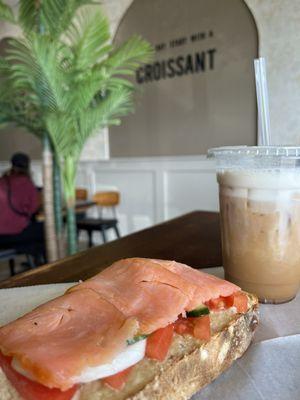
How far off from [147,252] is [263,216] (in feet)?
1.71

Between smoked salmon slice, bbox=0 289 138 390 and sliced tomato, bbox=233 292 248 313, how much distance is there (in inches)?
11.0

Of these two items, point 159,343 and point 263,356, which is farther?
point 263,356

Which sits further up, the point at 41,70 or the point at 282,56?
the point at 282,56

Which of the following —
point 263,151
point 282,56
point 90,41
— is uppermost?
point 282,56

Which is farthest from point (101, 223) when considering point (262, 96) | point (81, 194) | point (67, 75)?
point (262, 96)

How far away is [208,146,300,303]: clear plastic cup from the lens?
83cm

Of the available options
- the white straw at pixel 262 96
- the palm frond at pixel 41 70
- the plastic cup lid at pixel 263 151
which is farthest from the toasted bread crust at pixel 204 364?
the palm frond at pixel 41 70

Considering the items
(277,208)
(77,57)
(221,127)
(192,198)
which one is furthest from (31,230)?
(277,208)

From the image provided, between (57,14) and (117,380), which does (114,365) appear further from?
(57,14)

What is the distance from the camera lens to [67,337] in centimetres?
56

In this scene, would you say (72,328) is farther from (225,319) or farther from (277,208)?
(277,208)

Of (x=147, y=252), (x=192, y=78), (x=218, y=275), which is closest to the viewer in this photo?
(x=218, y=275)

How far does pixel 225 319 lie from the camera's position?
735 mm

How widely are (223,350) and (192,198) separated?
3839 mm
